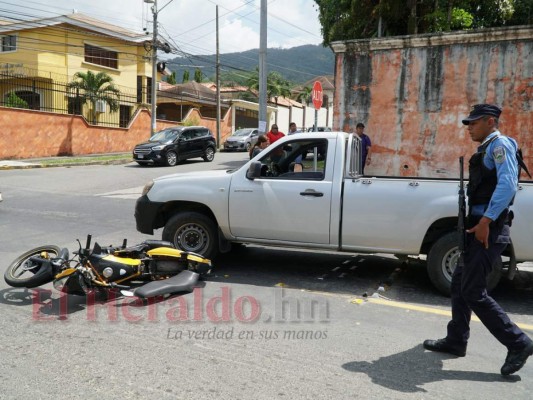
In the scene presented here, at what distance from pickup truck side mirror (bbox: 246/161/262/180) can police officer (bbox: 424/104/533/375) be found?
263cm

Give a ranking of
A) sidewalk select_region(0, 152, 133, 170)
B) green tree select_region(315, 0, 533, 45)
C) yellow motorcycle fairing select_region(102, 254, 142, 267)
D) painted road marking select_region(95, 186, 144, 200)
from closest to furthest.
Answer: yellow motorcycle fairing select_region(102, 254, 142, 267), painted road marking select_region(95, 186, 144, 200), green tree select_region(315, 0, 533, 45), sidewalk select_region(0, 152, 133, 170)

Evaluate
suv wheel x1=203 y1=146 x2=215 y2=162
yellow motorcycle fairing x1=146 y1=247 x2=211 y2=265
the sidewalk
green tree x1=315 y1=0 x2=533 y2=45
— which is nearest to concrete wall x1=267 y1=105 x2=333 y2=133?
suv wheel x1=203 y1=146 x2=215 y2=162

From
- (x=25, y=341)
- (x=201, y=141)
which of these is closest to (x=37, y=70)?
(x=201, y=141)

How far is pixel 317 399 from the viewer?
3.24 m

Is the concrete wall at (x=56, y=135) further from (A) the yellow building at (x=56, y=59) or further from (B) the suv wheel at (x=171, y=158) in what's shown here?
(B) the suv wheel at (x=171, y=158)

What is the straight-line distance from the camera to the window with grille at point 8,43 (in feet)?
102

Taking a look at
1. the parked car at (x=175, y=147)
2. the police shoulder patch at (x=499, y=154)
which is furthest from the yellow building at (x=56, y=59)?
the police shoulder patch at (x=499, y=154)

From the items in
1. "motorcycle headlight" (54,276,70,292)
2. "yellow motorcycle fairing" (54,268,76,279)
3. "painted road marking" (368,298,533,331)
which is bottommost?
"painted road marking" (368,298,533,331)

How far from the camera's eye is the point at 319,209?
5.72m

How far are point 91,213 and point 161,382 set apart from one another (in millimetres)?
7249

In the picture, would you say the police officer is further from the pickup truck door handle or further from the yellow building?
the yellow building

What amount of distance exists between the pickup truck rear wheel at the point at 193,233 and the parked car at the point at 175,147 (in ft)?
48.7

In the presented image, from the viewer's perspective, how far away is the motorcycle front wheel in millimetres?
4934

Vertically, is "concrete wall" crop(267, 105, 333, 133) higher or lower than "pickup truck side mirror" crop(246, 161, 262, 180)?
higher
